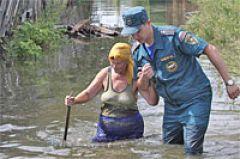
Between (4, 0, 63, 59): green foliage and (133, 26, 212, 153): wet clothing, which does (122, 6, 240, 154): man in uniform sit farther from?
(4, 0, 63, 59): green foliage

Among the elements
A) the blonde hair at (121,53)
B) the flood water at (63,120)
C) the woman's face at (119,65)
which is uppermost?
the blonde hair at (121,53)

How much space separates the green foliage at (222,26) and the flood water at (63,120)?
0.55 metres

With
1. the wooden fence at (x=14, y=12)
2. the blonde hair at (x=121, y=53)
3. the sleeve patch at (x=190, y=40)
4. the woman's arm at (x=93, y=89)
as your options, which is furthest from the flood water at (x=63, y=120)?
the wooden fence at (x=14, y=12)

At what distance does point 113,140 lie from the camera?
7.53 meters

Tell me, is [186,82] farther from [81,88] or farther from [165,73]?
[81,88]

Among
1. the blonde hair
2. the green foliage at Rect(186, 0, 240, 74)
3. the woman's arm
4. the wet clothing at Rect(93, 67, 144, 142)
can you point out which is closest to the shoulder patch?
the blonde hair

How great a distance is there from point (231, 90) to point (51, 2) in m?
20.1

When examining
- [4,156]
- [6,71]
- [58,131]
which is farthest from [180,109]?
[6,71]

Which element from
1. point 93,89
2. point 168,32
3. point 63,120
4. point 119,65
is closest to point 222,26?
point 63,120

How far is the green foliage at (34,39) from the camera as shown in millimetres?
17016

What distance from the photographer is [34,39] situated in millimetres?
18562

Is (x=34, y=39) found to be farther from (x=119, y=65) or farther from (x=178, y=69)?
(x=178, y=69)

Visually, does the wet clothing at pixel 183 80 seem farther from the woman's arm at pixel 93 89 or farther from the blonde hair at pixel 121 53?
the woman's arm at pixel 93 89

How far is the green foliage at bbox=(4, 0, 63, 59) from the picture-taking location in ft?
55.8
